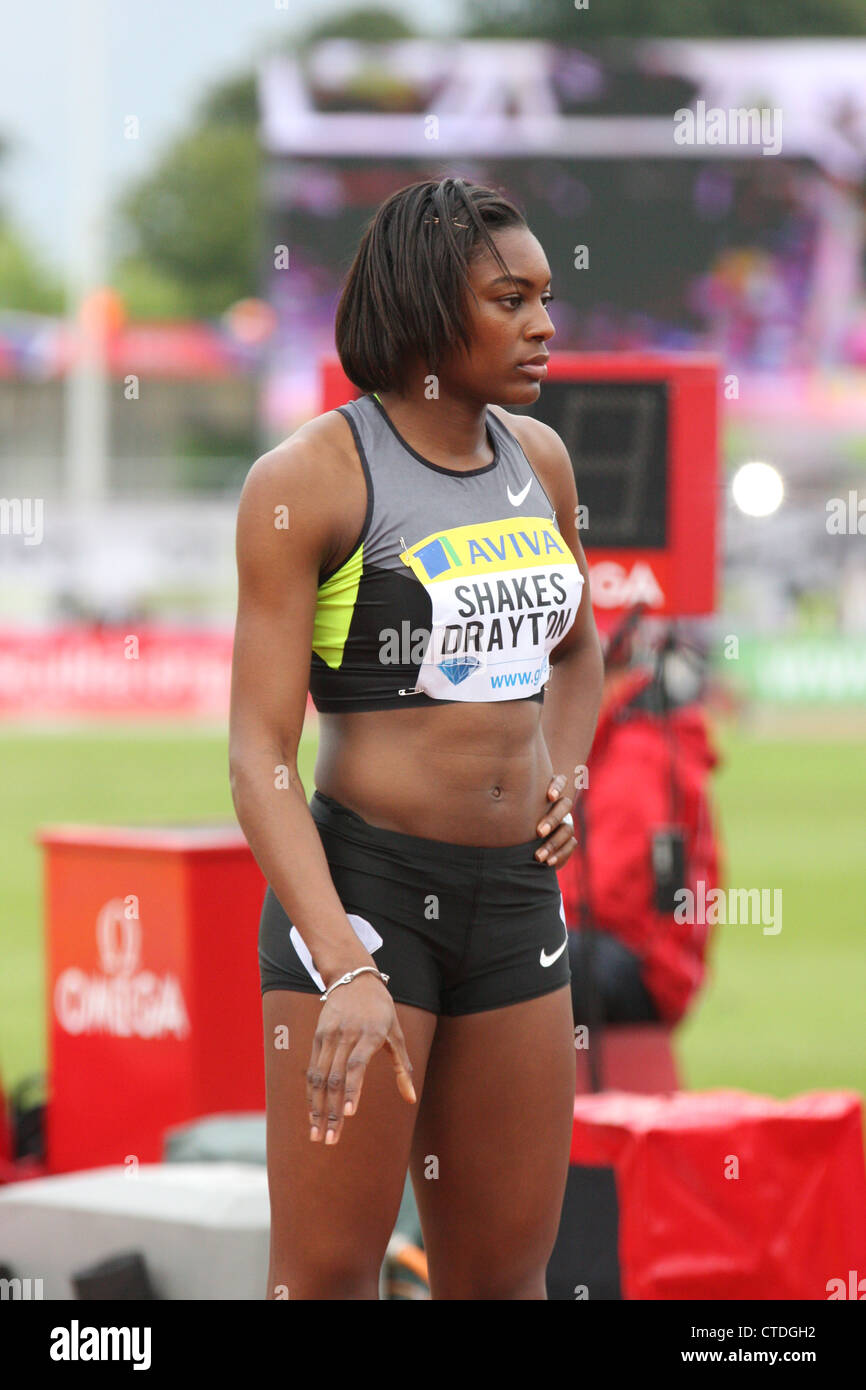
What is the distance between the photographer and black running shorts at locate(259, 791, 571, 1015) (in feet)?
8.54

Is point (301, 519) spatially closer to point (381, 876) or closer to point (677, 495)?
point (381, 876)

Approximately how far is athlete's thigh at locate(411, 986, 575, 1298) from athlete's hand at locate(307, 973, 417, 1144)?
0.23m

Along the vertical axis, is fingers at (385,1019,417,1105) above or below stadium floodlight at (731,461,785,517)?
below

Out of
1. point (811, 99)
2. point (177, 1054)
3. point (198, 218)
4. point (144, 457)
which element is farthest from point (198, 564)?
point (198, 218)

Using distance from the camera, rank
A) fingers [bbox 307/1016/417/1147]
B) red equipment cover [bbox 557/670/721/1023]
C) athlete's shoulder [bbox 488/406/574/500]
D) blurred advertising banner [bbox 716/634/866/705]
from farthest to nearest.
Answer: blurred advertising banner [bbox 716/634/866/705] → red equipment cover [bbox 557/670/721/1023] → athlete's shoulder [bbox 488/406/574/500] → fingers [bbox 307/1016/417/1147]

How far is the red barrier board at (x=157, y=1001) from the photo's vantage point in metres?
4.79

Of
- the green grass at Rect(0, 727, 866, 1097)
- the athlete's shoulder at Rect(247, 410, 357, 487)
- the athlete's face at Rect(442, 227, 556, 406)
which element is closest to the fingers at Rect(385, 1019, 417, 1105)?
the athlete's shoulder at Rect(247, 410, 357, 487)

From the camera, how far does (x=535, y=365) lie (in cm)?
266

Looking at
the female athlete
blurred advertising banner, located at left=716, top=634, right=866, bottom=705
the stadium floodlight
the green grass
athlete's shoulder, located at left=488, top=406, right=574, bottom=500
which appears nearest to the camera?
the female athlete

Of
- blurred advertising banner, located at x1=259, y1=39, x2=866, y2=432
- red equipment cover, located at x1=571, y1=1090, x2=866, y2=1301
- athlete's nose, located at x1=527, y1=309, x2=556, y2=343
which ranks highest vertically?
blurred advertising banner, located at x1=259, y1=39, x2=866, y2=432

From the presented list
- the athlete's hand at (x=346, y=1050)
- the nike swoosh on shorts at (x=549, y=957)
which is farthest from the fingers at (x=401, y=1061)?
the nike swoosh on shorts at (x=549, y=957)

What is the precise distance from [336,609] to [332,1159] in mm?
715

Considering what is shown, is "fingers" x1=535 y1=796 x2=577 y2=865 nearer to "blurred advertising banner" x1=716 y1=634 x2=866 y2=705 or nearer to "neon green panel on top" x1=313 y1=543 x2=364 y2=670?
"neon green panel on top" x1=313 y1=543 x2=364 y2=670
